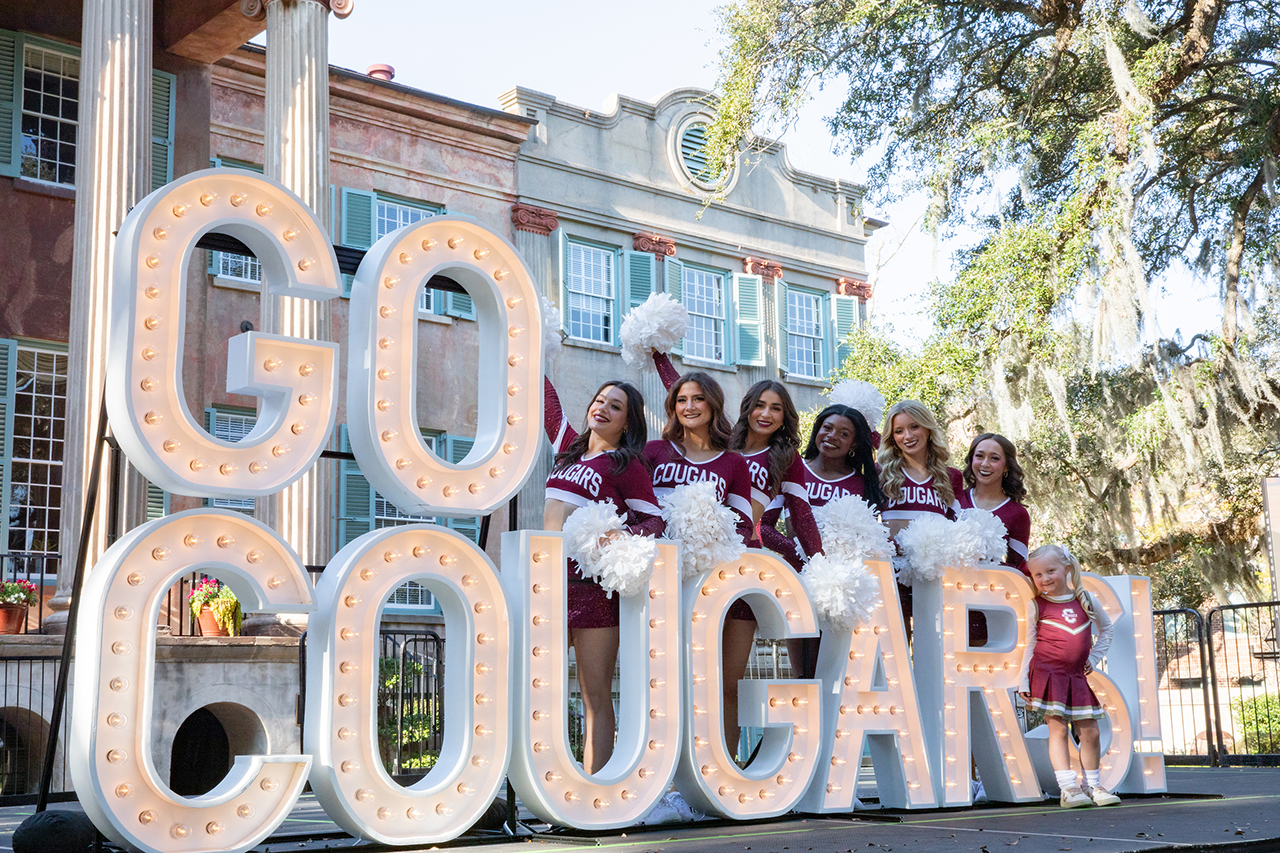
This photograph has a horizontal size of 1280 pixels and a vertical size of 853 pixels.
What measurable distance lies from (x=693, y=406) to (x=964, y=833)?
2038mm

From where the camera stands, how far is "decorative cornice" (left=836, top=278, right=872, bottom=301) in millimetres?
21469

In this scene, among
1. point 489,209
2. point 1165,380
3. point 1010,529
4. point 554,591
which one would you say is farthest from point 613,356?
point 554,591

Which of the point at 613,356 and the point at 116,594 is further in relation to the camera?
the point at 613,356

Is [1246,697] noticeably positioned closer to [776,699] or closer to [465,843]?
[776,699]

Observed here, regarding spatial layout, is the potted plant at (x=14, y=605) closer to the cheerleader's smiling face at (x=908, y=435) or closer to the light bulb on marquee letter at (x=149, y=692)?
the light bulb on marquee letter at (x=149, y=692)

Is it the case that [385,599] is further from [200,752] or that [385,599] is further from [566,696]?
[200,752]

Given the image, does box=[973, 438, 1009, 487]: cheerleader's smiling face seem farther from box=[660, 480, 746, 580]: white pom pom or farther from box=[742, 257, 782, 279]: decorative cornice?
box=[742, 257, 782, 279]: decorative cornice

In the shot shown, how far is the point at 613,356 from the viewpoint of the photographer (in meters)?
18.5

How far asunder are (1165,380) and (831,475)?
9158 millimetres

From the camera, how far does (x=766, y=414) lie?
5902 millimetres

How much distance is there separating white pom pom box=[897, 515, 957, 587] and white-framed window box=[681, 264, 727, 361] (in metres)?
13.5

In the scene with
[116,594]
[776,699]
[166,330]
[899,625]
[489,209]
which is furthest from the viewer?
[489,209]

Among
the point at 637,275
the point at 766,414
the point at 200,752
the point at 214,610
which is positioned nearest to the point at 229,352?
the point at 766,414

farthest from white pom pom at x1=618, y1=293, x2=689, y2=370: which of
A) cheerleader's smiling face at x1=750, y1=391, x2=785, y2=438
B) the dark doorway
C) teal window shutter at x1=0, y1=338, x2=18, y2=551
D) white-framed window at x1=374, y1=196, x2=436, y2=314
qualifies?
white-framed window at x1=374, y1=196, x2=436, y2=314
